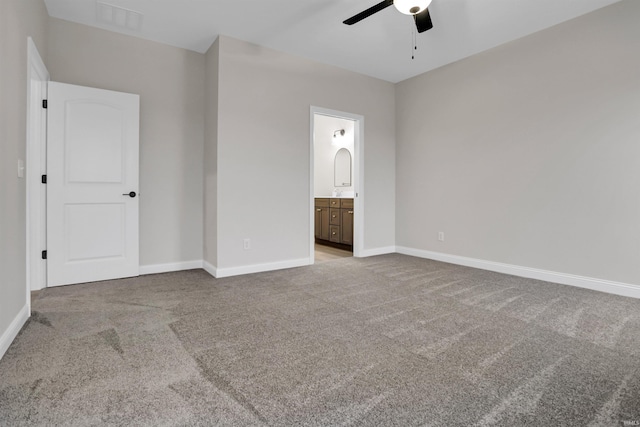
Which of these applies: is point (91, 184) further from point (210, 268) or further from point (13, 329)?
point (13, 329)

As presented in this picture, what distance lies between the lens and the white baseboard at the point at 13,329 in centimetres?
178

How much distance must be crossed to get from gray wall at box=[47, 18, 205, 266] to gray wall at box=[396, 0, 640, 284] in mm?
3079

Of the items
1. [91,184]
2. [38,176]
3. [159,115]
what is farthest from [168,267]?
[159,115]

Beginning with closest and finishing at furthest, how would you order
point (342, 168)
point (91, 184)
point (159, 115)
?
point (91, 184)
point (159, 115)
point (342, 168)

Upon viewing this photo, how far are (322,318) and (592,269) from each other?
272 cm

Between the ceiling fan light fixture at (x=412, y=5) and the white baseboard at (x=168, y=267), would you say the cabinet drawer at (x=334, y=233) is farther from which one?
the ceiling fan light fixture at (x=412, y=5)

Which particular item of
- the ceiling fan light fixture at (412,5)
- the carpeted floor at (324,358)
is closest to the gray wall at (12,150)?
the carpeted floor at (324,358)

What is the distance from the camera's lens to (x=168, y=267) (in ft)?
12.3

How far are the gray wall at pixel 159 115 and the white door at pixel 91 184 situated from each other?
0.17 meters

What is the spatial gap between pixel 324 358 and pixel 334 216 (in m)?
3.98

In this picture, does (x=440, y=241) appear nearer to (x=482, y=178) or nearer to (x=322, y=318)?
(x=482, y=178)

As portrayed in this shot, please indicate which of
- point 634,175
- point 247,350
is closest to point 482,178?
point 634,175

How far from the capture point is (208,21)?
3209 millimetres

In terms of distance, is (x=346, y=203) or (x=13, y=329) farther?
(x=346, y=203)
